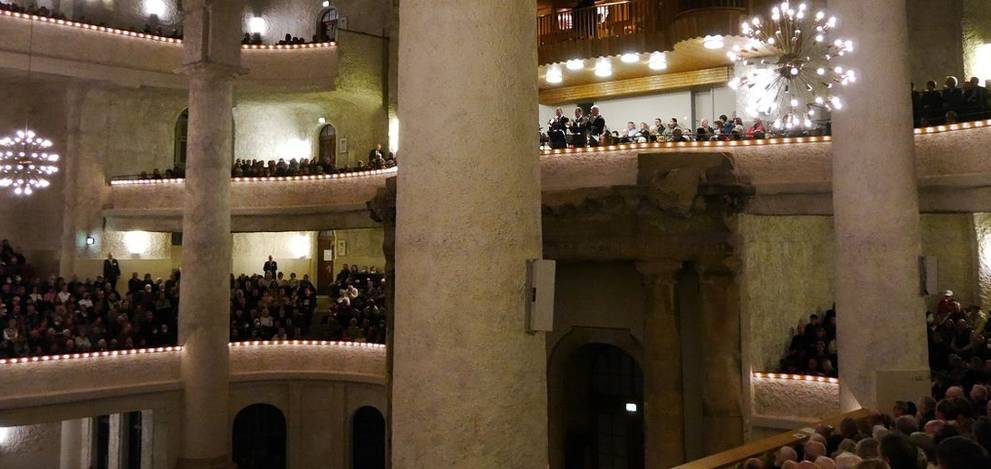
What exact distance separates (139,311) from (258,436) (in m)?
4.86

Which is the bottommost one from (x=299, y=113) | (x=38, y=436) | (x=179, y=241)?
(x=38, y=436)

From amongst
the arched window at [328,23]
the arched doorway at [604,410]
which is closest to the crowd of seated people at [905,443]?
the arched doorway at [604,410]

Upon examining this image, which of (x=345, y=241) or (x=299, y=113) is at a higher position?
(x=299, y=113)

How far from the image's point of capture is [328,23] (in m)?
26.7

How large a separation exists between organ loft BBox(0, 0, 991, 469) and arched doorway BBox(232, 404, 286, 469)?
0.27 feet

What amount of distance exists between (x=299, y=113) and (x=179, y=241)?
569cm

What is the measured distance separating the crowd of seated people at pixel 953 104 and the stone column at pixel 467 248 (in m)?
10.7

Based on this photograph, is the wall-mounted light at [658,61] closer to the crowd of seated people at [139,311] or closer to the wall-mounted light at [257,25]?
the crowd of seated people at [139,311]

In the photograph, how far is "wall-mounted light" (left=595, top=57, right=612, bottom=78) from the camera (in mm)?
18766

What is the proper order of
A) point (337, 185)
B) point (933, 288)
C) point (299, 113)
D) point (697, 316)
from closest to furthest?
1. point (933, 288)
2. point (697, 316)
3. point (337, 185)
4. point (299, 113)

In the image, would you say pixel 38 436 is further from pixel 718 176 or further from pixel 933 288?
pixel 933 288

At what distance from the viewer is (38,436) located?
2177 cm

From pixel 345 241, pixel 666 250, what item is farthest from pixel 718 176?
pixel 345 241

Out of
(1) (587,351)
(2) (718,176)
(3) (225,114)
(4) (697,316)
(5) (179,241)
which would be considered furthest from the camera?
(5) (179,241)
